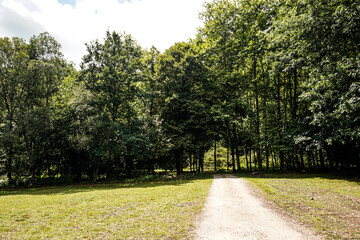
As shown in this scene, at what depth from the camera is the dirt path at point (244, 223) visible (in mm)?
5816

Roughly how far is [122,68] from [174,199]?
21260mm

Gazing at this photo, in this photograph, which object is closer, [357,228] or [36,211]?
[357,228]

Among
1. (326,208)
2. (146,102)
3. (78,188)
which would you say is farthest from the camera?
(146,102)

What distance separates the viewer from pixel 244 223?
265 inches

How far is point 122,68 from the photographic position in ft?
84.7

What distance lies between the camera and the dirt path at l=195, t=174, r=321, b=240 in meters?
5.82

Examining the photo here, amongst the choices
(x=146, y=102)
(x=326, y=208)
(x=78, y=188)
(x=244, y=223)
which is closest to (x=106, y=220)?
(x=244, y=223)

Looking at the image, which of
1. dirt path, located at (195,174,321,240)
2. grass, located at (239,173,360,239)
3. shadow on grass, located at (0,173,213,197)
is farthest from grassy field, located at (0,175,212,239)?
shadow on grass, located at (0,173,213,197)

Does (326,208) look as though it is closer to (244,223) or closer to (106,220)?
(244,223)

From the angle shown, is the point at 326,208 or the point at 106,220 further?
the point at 326,208

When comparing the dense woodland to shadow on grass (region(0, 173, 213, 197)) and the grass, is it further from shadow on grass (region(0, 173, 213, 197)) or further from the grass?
the grass

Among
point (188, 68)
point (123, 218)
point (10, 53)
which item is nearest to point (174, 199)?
point (123, 218)

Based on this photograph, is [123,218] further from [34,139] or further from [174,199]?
[34,139]

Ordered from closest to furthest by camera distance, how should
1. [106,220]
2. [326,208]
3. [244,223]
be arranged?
[244,223] → [106,220] → [326,208]
